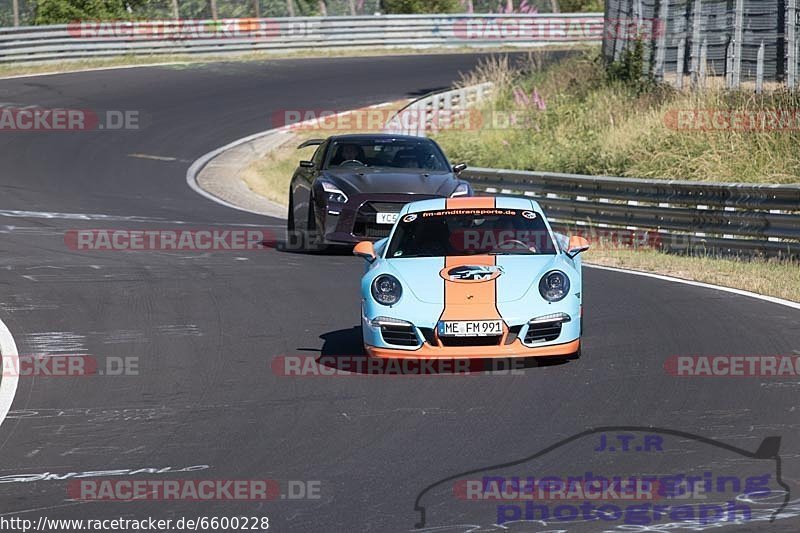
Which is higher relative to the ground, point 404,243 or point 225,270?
point 404,243

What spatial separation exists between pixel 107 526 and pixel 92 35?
3585 cm

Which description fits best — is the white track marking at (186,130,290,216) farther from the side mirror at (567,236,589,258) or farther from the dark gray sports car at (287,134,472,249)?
Answer: the side mirror at (567,236,589,258)

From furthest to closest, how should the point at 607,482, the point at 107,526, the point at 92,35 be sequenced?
1. the point at 92,35
2. the point at 607,482
3. the point at 107,526

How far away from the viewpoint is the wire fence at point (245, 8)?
48000 millimetres

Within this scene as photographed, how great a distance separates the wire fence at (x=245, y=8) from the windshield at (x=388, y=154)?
31166mm

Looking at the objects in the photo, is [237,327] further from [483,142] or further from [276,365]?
[483,142]

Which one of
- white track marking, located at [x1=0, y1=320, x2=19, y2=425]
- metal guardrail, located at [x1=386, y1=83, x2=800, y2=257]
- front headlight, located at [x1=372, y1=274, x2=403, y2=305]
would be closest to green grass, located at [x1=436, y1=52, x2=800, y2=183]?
metal guardrail, located at [x1=386, y1=83, x2=800, y2=257]

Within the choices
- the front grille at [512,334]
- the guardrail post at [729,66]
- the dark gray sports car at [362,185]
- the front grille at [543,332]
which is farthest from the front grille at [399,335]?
the guardrail post at [729,66]

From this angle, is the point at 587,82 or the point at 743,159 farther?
the point at 587,82

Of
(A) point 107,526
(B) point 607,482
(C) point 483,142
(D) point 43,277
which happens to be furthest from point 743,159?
(A) point 107,526

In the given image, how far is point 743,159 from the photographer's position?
69.1 ft

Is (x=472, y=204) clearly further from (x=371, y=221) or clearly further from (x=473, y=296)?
(x=371, y=221)

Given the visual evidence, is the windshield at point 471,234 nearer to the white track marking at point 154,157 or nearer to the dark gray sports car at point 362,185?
the dark gray sports car at point 362,185

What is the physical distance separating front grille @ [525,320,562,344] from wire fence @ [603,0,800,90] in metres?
15.3
